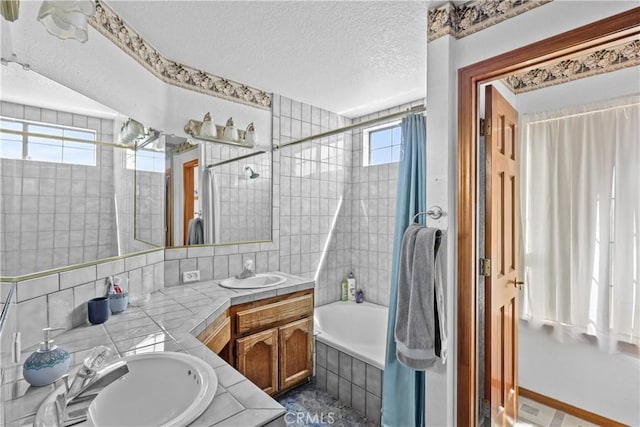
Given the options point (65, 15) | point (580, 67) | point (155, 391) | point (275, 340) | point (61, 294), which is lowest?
point (275, 340)

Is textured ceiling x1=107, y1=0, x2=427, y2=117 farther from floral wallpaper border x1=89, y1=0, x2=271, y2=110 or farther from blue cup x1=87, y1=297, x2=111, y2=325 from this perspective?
blue cup x1=87, y1=297, x2=111, y2=325

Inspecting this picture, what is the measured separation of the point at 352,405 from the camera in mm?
2197

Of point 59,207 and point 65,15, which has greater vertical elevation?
point 65,15

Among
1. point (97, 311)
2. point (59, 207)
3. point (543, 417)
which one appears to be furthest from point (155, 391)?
point (543, 417)

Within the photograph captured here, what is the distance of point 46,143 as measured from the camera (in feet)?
3.97

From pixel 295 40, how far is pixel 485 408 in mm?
2432

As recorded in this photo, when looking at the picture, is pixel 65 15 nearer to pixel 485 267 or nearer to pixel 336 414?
pixel 485 267

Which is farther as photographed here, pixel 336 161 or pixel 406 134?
pixel 336 161

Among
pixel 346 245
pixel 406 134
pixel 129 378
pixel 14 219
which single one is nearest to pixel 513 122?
pixel 406 134

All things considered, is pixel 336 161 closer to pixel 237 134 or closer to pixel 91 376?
pixel 237 134

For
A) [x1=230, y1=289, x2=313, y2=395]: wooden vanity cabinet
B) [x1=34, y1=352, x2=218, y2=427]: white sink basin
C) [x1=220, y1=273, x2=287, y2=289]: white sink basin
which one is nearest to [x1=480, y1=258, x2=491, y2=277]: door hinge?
[x1=230, y1=289, x2=313, y2=395]: wooden vanity cabinet

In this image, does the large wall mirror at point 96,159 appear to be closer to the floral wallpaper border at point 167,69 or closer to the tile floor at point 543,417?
the floral wallpaper border at point 167,69

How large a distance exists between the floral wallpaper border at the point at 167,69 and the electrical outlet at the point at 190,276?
135 centimetres

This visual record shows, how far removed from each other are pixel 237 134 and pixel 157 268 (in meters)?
1.18
